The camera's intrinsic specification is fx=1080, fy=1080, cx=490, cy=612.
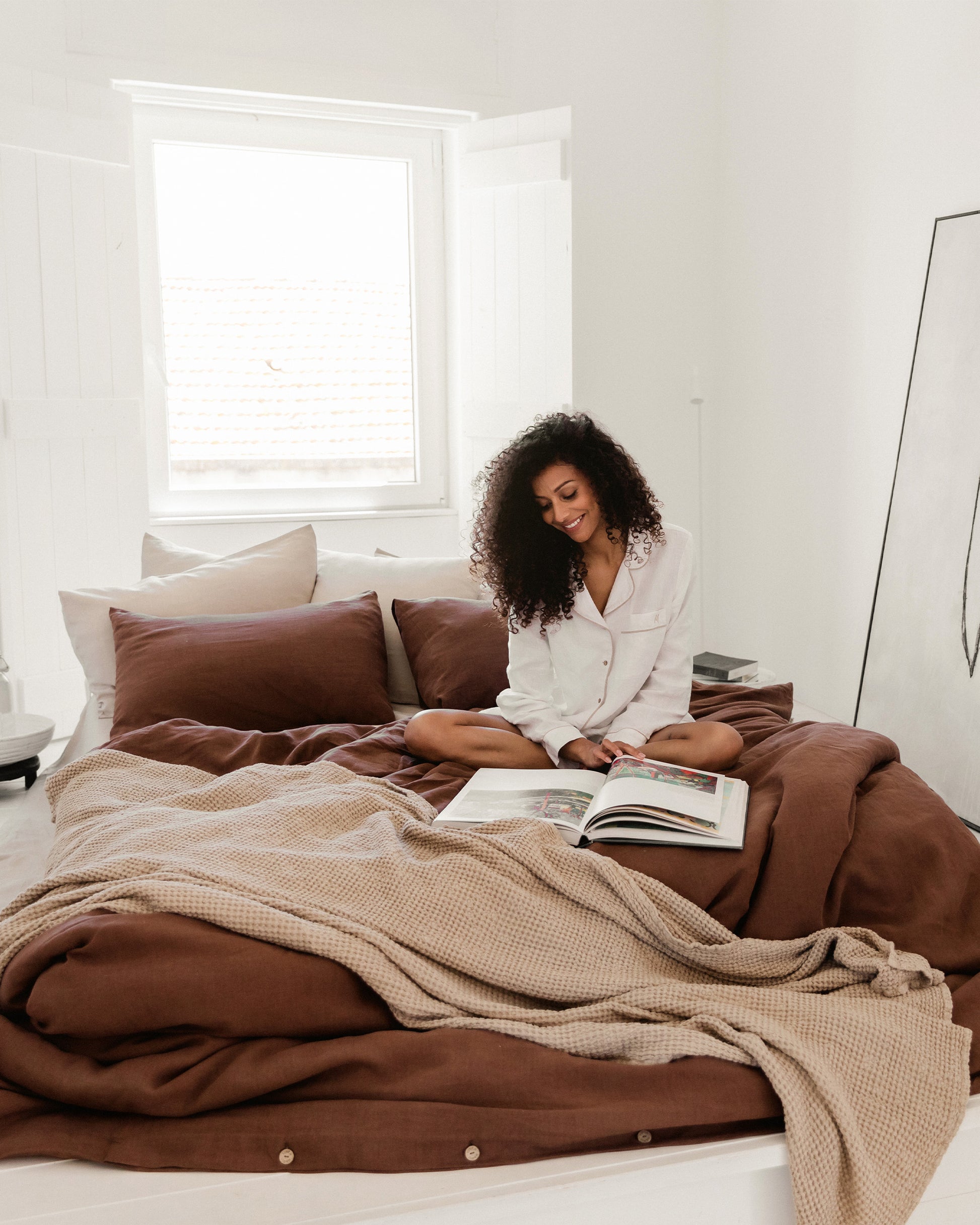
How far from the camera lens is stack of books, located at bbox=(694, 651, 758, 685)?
10.1 feet

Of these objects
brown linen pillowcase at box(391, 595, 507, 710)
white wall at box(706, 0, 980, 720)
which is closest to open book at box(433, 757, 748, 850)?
brown linen pillowcase at box(391, 595, 507, 710)

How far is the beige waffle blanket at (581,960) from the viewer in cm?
123

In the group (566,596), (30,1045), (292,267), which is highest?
(292,267)

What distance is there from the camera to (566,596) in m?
2.28

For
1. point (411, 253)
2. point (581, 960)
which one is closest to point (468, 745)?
point (581, 960)

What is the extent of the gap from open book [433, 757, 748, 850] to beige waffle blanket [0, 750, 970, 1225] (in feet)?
0.25

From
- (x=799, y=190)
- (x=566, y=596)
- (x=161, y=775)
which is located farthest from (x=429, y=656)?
(x=799, y=190)

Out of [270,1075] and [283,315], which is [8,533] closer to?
[283,315]

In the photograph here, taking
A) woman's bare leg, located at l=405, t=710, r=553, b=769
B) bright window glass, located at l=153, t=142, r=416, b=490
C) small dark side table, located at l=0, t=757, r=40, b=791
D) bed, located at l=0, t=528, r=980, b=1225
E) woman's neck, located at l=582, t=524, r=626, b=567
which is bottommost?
small dark side table, located at l=0, t=757, r=40, b=791

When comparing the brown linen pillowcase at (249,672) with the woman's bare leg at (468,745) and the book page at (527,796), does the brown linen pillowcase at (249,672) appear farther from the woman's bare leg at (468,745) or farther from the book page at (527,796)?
the book page at (527,796)

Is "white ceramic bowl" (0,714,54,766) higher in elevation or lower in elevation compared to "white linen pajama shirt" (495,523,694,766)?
lower

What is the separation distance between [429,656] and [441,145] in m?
2.59

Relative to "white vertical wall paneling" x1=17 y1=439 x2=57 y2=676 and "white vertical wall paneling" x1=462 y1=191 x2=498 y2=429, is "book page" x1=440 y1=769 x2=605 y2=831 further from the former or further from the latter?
"white vertical wall paneling" x1=462 y1=191 x2=498 y2=429

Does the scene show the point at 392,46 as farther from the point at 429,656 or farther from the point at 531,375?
the point at 429,656
